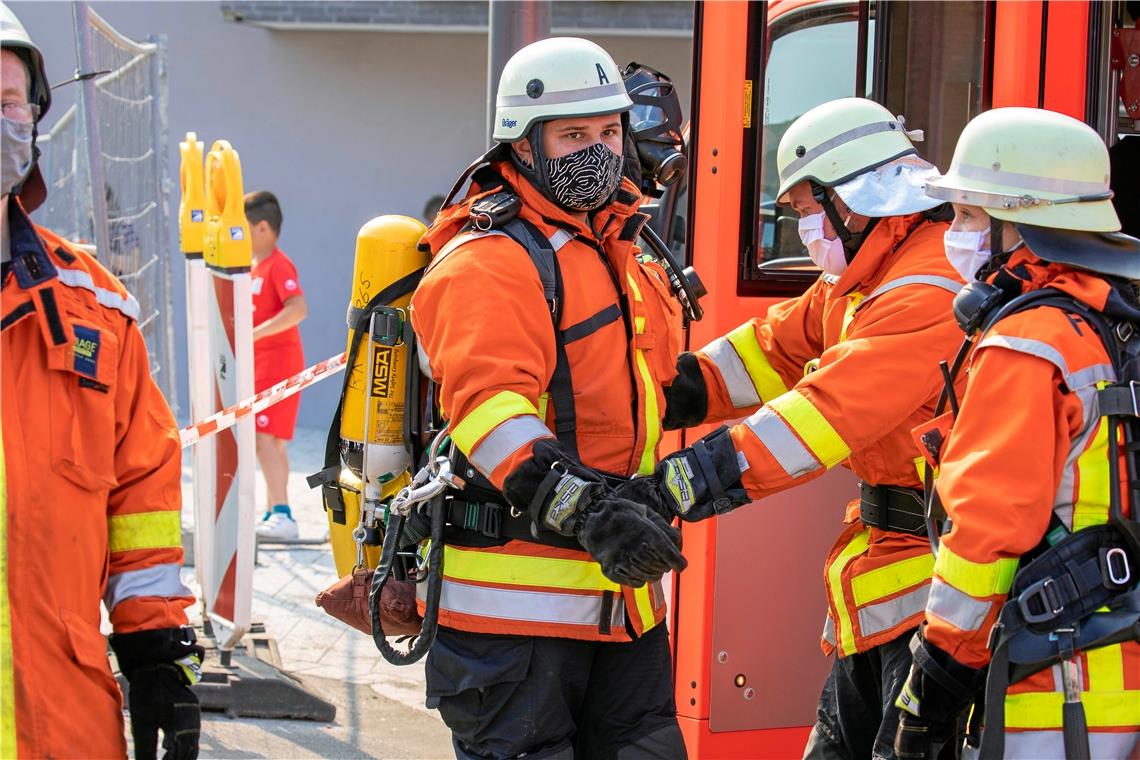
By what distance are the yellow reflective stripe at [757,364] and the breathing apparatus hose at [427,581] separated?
1004 millimetres

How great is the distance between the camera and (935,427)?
2738 millimetres

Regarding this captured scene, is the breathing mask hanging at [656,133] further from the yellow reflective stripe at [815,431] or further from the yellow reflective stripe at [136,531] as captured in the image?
the yellow reflective stripe at [136,531]

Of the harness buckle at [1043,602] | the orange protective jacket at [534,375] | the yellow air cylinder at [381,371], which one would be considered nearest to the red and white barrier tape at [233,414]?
the yellow air cylinder at [381,371]

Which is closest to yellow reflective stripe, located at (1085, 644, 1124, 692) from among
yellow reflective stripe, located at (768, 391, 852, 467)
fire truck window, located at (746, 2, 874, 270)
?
yellow reflective stripe, located at (768, 391, 852, 467)

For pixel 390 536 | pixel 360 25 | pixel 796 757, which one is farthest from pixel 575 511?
pixel 360 25

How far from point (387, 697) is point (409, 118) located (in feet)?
24.1

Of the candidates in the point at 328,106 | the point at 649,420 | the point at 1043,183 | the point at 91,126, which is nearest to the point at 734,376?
the point at 649,420

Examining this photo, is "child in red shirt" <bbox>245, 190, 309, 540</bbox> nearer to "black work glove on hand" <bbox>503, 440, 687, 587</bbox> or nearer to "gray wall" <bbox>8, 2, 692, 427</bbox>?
"gray wall" <bbox>8, 2, 692, 427</bbox>

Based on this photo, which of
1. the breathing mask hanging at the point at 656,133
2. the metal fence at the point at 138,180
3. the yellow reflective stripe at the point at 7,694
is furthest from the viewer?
the metal fence at the point at 138,180

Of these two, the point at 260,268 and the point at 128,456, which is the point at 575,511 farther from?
the point at 260,268

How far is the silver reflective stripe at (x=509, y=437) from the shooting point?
280 centimetres

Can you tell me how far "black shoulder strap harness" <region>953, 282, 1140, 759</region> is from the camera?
95.3 inches

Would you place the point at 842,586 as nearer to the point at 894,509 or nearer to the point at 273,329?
the point at 894,509

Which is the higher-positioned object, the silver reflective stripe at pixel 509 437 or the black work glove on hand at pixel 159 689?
the silver reflective stripe at pixel 509 437
